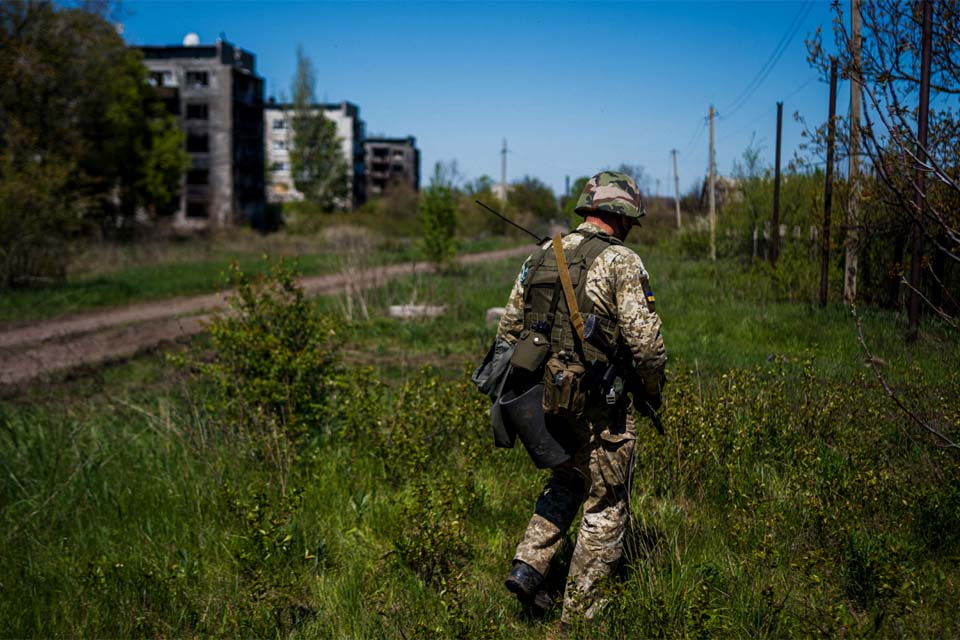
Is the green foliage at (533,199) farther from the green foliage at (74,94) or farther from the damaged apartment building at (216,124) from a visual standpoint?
the green foliage at (74,94)

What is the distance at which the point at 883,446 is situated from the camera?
4.62 metres

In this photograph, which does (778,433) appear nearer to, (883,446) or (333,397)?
(883,446)

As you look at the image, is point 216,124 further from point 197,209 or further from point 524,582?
point 524,582

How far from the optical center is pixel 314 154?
6131 cm

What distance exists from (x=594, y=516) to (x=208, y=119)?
52.3 m

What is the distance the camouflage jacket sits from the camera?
339 cm

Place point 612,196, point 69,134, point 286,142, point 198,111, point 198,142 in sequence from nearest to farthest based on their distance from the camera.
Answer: point 612,196
point 69,134
point 198,142
point 198,111
point 286,142

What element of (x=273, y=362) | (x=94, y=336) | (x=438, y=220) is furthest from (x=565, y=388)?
(x=438, y=220)

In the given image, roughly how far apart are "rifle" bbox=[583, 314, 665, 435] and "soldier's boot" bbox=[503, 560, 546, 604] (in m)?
0.87

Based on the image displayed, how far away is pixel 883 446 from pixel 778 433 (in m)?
0.62

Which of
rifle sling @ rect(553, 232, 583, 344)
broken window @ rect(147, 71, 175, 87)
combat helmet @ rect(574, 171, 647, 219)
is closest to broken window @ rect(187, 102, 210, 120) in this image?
broken window @ rect(147, 71, 175, 87)

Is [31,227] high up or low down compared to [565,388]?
up

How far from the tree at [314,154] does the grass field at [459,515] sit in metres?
57.0

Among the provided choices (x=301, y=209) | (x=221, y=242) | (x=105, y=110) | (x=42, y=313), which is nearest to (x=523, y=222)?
(x=301, y=209)
